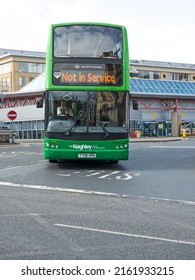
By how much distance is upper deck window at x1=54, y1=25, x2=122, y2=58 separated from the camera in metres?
14.8

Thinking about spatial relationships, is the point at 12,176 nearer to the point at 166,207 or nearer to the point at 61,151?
the point at 61,151

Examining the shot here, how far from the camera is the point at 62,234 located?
6.40m

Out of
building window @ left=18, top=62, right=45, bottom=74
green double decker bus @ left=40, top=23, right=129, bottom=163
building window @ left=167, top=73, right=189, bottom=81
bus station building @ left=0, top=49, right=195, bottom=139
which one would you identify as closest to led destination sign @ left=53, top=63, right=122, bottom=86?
green double decker bus @ left=40, top=23, right=129, bottom=163

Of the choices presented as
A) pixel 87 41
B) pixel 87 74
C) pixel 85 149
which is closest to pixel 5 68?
pixel 87 41

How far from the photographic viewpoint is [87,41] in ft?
49.0

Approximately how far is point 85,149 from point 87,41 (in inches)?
144

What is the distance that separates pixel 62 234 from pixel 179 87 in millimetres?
63050

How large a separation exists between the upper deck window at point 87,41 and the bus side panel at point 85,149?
114 inches

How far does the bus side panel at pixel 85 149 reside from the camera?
49.0ft

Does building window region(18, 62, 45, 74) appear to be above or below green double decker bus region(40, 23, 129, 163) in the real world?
above

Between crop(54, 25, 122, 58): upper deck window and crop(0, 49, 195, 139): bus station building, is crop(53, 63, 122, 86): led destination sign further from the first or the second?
crop(0, 49, 195, 139): bus station building

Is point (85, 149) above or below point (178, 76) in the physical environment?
below

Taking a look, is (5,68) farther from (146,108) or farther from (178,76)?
(178,76)

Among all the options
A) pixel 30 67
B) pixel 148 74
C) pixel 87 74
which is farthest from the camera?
pixel 148 74
